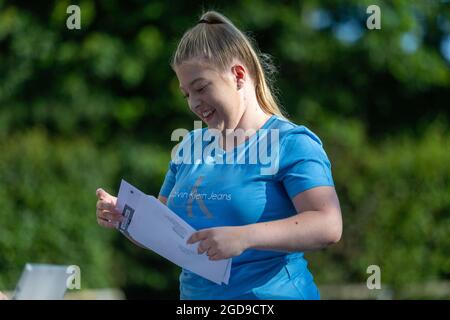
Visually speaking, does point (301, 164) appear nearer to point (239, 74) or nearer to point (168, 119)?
point (239, 74)

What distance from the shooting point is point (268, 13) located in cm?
1288

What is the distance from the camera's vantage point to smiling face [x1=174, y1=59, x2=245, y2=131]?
2.58 metres

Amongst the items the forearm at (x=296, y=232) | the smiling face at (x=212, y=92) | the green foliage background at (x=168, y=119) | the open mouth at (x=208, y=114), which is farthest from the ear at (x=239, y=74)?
the green foliage background at (x=168, y=119)

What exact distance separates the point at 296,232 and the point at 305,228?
0.03m

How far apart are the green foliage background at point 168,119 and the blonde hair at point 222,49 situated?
21.0 feet

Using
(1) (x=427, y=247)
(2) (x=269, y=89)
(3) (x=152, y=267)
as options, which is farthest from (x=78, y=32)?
(2) (x=269, y=89)

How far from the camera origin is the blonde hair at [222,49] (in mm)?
2600

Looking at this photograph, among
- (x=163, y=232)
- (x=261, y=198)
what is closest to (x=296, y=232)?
(x=261, y=198)

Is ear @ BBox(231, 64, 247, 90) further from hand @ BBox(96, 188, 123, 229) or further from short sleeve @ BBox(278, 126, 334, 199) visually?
hand @ BBox(96, 188, 123, 229)

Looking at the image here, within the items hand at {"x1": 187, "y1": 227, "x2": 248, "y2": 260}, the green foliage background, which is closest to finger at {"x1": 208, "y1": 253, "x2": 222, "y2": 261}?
hand at {"x1": 187, "y1": 227, "x2": 248, "y2": 260}

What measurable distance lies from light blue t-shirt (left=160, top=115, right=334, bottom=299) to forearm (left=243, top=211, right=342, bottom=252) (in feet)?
0.31

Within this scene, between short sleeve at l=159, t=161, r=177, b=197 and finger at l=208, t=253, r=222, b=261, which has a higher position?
short sleeve at l=159, t=161, r=177, b=197

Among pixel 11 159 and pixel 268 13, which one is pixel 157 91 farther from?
pixel 11 159
